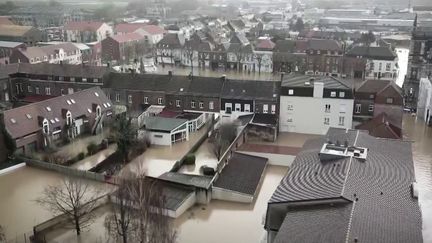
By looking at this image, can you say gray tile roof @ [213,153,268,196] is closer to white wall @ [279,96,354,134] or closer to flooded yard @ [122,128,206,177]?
flooded yard @ [122,128,206,177]

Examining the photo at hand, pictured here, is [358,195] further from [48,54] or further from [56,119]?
[48,54]

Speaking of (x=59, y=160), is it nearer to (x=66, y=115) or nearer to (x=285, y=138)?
(x=66, y=115)

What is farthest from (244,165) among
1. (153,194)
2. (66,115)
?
(66,115)

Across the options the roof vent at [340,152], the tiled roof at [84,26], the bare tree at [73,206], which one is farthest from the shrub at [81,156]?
the tiled roof at [84,26]

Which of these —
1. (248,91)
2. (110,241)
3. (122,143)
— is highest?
(248,91)

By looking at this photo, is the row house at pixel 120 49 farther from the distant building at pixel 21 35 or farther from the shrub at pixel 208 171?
the shrub at pixel 208 171

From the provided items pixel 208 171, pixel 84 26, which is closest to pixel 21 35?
pixel 84 26
